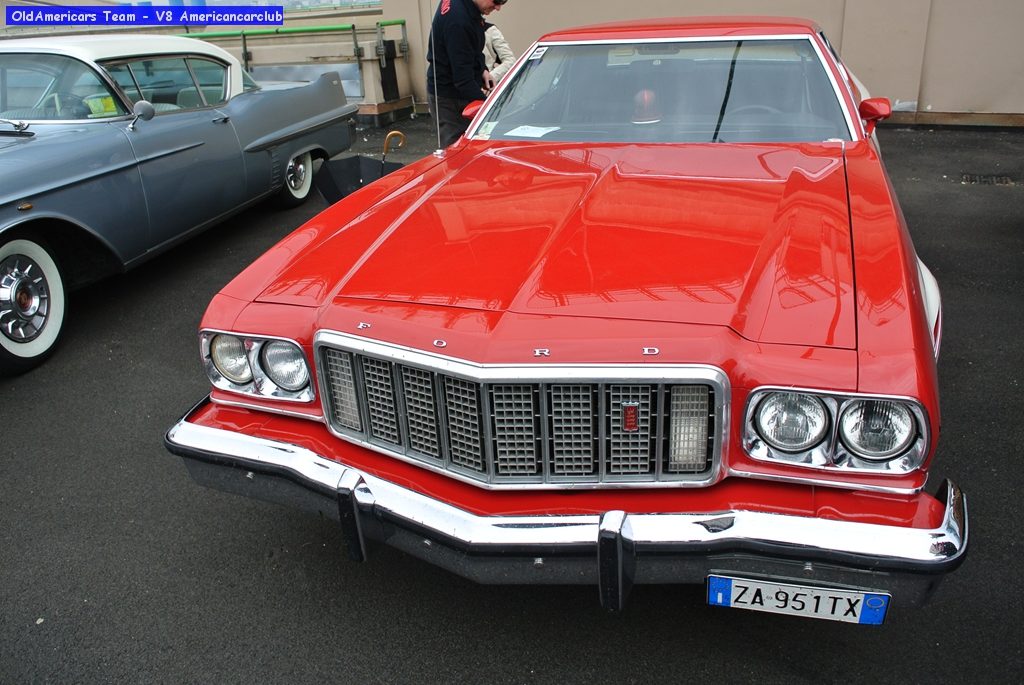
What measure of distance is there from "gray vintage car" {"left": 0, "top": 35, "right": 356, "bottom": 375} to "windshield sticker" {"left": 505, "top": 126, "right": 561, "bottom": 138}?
250cm

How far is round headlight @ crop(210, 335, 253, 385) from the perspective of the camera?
7.88ft

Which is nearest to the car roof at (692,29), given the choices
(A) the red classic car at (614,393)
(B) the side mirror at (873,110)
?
(B) the side mirror at (873,110)

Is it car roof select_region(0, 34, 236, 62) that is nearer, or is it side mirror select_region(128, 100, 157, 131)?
side mirror select_region(128, 100, 157, 131)

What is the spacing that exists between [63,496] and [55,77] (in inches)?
116

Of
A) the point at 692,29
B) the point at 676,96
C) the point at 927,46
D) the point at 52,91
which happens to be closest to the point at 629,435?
the point at 676,96

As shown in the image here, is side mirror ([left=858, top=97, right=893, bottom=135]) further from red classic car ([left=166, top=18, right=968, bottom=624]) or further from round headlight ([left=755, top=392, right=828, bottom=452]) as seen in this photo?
round headlight ([left=755, top=392, right=828, bottom=452])

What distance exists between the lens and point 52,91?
478cm

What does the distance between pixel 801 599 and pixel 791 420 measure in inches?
16.9

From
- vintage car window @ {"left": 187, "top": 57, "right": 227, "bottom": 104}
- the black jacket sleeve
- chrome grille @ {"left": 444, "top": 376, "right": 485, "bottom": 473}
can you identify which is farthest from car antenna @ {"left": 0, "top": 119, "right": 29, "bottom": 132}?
chrome grille @ {"left": 444, "top": 376, "right": 485, "bottom": 473}

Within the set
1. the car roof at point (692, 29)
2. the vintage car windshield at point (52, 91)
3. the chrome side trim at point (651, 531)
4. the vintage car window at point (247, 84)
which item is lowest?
the chrome side trim at point (651, 531)

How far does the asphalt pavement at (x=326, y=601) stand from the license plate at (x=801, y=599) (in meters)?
0.08

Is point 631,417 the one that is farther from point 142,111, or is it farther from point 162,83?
point 162,83

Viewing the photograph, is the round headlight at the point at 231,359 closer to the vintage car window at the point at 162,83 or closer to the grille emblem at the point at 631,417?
the grille emblem at the point at 631,417

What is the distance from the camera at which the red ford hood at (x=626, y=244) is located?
2.05 meters
